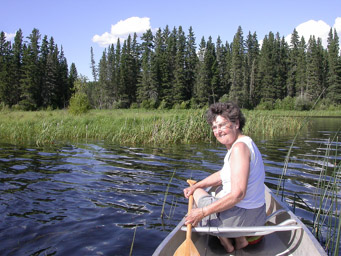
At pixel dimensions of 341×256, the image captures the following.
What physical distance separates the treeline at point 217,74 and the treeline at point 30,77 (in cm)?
1076

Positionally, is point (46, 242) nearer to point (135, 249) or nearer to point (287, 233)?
point (135, 249)

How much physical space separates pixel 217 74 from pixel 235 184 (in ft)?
191

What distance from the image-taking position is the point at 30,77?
159ft

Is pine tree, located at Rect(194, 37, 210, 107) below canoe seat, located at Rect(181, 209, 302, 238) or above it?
above

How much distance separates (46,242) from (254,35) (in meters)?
75.3

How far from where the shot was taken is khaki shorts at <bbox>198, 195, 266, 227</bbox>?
2.93 meters

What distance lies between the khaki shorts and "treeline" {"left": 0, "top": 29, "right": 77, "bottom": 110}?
153 ft

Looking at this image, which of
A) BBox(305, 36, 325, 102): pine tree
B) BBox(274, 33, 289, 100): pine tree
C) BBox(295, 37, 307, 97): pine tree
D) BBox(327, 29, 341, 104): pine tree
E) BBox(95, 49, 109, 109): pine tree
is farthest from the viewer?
BBox(95, 49, 109, 109): pine tree

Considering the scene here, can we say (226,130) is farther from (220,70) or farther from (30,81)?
(220,70)

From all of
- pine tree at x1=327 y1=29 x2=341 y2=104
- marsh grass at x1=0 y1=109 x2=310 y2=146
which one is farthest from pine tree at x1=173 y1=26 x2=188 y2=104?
marsh grass at x1=0 y1=109 x2=310 y2=146

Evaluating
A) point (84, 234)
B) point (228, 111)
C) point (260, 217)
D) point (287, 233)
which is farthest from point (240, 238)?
point (84, 234)

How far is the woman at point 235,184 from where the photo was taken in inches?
107

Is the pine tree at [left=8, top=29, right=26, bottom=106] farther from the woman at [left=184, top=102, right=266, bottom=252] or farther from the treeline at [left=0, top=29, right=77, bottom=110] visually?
the woman at [left=184, top=102, right=266, bottom=252]

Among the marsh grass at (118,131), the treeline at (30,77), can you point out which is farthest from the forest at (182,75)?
the marsh grass at (118,131)
